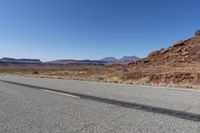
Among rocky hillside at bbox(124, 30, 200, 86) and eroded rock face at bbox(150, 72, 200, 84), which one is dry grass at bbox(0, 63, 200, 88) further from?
eroded rock face at bbox(150, 72, 200, 84)

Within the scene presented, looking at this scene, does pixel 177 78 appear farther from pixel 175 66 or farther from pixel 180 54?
pixel 180 54

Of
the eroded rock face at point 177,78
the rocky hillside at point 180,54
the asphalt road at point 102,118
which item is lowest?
the asphalt road at point 102,118

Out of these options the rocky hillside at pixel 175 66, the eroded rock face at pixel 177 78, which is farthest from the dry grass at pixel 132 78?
the eroded rock face at pixel 177 78

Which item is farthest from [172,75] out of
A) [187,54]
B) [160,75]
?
[187,54]

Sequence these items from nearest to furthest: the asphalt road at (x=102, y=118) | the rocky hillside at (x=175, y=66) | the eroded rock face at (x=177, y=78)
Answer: the asphalt road at (x=102, y=118) → the eroded rock face at (x=177, y=78) → the rocky hillside at (x=175, y=66)

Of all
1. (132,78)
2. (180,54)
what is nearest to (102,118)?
(132,78)

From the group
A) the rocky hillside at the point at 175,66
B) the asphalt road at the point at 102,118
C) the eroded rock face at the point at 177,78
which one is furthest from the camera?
the rocky hillside at the point at 175,66

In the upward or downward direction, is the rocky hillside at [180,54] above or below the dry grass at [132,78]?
above

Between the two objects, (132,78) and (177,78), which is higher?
(177,78)

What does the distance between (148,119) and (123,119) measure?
52cm

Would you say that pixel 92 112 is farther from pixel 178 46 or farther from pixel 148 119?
pixel 178 46

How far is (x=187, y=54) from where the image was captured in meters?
38.6

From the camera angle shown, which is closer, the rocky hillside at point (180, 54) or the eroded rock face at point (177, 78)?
the eroded rock face at point (177, 78)

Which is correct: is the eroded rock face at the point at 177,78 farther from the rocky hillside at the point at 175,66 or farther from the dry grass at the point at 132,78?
the dry grass at the point at 132,78
